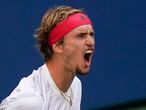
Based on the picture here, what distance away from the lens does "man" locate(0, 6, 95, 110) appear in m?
2.93

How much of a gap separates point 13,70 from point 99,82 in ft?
1.81

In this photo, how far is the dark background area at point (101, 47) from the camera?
3953 millimetres

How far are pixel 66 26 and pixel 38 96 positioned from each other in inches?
13.7

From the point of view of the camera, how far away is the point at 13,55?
3971 millimetres

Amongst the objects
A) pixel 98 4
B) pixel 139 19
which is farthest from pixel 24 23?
pixel 139 19

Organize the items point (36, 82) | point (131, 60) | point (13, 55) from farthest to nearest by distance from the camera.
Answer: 1. point (131, 60)
2. point (13, 55)
3. point (36, 82)

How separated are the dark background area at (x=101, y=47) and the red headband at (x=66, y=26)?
927mm

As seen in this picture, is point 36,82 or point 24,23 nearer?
point 36,82

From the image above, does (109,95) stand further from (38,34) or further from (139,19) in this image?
(38,34)

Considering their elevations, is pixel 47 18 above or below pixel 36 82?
above

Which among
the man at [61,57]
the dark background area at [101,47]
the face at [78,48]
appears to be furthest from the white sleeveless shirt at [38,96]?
the dark background area at [101,47]

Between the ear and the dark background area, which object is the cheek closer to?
the ear

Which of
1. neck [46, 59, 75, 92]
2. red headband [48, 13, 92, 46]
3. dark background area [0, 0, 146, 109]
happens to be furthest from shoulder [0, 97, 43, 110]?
dark background area [0, 0, 146, 109]

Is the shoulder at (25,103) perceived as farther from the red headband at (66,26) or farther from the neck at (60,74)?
the red headband at (66,26)
